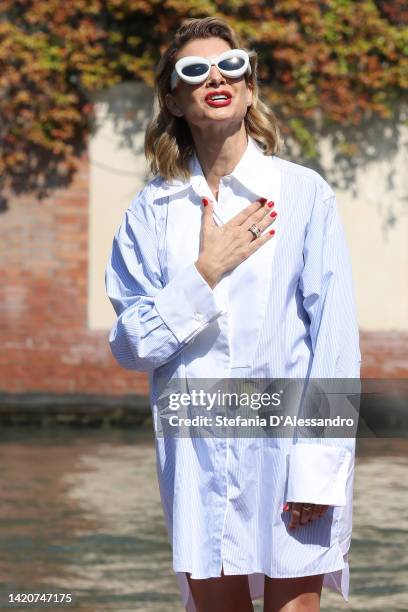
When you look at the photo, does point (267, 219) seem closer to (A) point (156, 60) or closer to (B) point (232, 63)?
(B) point (232, 63)

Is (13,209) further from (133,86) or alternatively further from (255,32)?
(255,32)

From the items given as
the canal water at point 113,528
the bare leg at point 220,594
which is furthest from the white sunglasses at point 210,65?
the canal water at point 113,528

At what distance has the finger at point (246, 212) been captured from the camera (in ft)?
10.6

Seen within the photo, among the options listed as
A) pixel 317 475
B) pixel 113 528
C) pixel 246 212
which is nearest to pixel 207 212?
pixel 246 212

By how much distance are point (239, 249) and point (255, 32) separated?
8.25 meters

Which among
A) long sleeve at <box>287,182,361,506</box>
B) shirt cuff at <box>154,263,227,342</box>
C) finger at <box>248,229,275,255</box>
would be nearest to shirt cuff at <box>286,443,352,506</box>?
long sleeve at <box>287,182,361,506</box>

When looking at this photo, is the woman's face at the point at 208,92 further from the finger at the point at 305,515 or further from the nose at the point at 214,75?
the finger at the point at 305,515

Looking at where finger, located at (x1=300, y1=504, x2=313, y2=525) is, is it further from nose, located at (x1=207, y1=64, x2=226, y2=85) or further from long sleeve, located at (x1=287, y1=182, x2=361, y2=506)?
nose, located at (x1=207, y1=64, x2=226, y2=85)

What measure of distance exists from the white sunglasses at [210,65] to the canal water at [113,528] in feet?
8.64

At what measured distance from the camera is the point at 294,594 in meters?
3.12

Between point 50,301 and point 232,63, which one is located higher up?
point 232,63

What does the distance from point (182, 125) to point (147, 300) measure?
49cm

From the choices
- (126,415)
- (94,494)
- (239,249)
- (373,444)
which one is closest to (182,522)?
(239,249)

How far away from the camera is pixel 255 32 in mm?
11172
